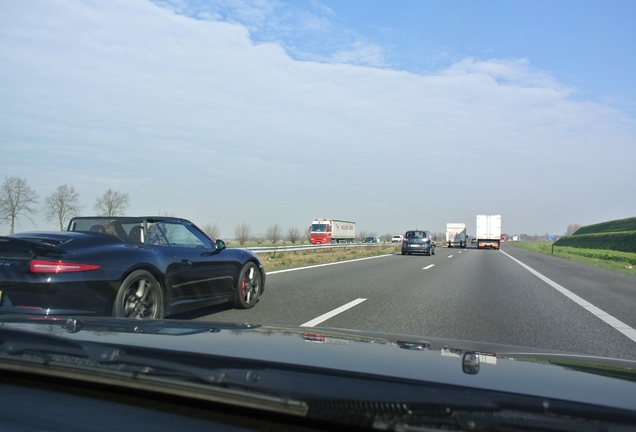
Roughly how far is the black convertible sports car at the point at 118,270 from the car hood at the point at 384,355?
156cm

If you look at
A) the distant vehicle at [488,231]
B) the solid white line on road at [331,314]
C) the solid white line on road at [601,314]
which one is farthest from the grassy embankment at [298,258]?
the distant vehicle at [488,231]

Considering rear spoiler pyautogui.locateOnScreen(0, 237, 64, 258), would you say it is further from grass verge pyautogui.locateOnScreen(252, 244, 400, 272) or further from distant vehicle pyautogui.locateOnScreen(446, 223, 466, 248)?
distant vehicle pyautogui.locateOnScreen(446, 223, 466, 248)

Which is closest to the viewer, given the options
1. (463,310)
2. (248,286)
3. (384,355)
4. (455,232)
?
(384,355)

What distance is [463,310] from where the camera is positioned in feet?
27.5

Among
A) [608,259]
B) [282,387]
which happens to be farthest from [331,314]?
[608,259]

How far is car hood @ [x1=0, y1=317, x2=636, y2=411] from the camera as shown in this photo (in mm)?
2129

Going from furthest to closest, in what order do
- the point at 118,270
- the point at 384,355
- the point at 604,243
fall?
the point at 604,243 < the point at 118,270 < the point at 384,355

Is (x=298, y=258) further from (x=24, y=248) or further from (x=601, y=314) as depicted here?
(x=24, y=248)

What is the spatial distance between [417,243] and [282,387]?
99.2 feet

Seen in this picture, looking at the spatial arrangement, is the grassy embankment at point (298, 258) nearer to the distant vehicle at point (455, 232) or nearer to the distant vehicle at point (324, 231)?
the distant vehicle at point (324, 231)

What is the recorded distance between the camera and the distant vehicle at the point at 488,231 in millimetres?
55125

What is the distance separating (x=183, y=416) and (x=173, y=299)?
431 centimetres

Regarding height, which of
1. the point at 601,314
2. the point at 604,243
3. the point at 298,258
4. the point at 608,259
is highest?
the point at 604,243

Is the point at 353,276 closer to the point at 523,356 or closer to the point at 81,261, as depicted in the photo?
the point at 81,261
